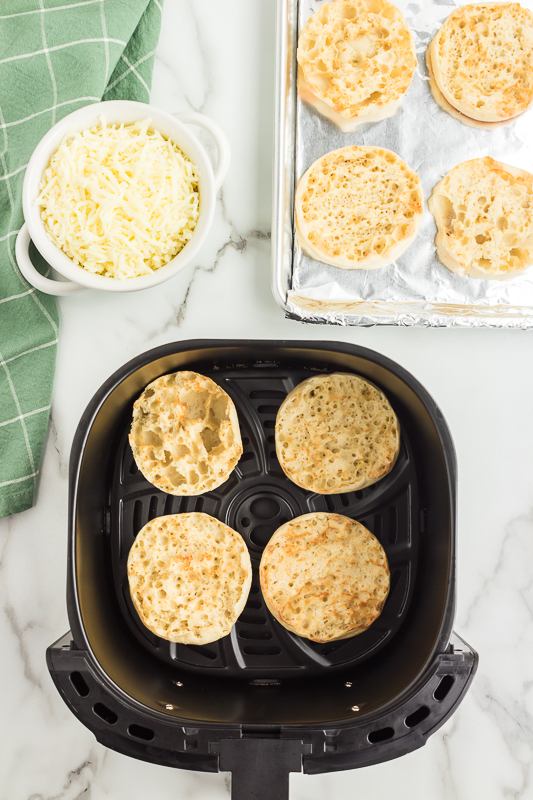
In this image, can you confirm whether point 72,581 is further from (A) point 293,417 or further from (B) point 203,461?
(A) point 293,417

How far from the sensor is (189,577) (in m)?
0.87

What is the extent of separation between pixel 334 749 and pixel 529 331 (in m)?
0.70

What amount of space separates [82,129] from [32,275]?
23cm

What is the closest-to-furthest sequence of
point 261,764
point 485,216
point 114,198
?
point 261,764
point 114,198
point 485,216

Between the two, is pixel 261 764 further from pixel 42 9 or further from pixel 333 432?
pixel 42 9

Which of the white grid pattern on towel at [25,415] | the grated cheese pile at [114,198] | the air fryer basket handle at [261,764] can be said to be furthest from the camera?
the white grid pattern on towel at [25,415]

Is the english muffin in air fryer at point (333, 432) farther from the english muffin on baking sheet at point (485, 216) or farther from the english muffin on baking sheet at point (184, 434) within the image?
the english muffin on baking sheet at point (485, 216)

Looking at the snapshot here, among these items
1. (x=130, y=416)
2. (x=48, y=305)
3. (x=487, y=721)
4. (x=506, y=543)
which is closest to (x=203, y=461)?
(x=130, y=416)

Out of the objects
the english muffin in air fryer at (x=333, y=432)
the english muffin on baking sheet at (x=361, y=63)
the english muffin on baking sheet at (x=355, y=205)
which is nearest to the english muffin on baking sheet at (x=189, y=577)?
the english muffin in air fryer at (x=333, y=432)

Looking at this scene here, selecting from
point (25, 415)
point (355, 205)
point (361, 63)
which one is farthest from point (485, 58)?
point (25, 415)

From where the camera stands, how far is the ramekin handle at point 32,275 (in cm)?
83

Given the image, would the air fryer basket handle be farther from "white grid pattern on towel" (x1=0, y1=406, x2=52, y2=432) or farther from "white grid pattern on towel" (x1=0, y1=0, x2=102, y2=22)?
"white grid pattern on towel" (x1=0, y1=0, x2=102, y2=22)

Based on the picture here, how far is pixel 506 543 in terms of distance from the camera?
36.8 inches

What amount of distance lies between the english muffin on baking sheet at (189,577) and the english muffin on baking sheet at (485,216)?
1.90 ft
